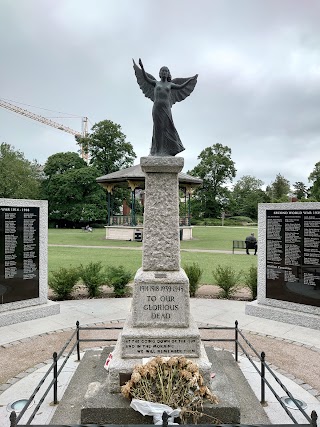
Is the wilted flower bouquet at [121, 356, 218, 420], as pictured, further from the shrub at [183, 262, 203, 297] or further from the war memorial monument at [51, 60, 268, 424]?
the shrub at [183, 262, 203, 297]

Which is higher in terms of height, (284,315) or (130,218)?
(130,218)

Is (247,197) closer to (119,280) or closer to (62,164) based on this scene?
(62,164)

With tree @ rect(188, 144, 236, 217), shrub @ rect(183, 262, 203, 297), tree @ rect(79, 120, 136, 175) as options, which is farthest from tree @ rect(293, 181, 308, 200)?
shrub @ rect(183, 262, 203, 297)

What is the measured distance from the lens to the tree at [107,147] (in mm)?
52906

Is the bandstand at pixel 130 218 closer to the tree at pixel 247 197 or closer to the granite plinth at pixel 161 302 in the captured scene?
the granite plinth at pixel 161 302

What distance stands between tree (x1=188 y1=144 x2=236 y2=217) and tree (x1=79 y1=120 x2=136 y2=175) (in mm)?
19245

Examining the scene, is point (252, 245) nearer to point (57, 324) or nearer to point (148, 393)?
point (57, 324)

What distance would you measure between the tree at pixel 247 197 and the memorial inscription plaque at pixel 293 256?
194ft

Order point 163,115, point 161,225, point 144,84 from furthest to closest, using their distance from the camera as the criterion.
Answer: point 144,84
point 163,115
point 161,225

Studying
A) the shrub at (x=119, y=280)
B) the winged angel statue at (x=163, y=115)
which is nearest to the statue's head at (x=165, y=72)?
the winged angel statue at (x=163, y=115)

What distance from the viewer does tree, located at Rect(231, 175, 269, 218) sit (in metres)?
76.0

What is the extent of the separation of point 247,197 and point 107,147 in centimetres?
4053

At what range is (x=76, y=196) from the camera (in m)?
49.7

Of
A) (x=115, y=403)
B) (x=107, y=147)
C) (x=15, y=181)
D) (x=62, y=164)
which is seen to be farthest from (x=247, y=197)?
(x=115, y=403)
